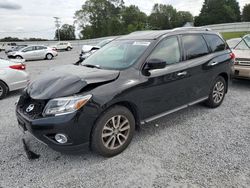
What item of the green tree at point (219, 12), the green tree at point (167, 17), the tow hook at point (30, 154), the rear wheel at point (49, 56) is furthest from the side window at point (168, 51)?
the green tree at point (167, 17)

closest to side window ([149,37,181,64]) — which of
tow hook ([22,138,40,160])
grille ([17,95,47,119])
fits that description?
grille ([17,95,47,119])

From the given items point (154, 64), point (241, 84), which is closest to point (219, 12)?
point (241, 84)

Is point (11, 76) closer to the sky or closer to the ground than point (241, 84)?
closer to the sky

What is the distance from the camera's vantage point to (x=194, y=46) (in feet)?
13.8

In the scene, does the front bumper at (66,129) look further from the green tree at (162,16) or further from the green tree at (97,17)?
the green tree at (162,16)

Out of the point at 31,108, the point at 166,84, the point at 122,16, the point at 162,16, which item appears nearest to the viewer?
the point at 31,108

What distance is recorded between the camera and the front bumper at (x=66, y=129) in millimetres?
2676

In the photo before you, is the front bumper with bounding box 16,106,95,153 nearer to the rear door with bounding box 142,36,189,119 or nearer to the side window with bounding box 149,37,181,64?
the rear door with bounding box 142,36,189,119

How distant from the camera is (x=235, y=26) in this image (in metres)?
36.5

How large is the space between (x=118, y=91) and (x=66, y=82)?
0.71 m

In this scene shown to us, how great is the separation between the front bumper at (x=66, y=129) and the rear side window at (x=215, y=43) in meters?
3.16

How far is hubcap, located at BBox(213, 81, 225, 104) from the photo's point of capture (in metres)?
4.76

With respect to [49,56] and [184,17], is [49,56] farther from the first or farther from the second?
[184,17]

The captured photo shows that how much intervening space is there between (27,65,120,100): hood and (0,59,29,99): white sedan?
349 centimetres
